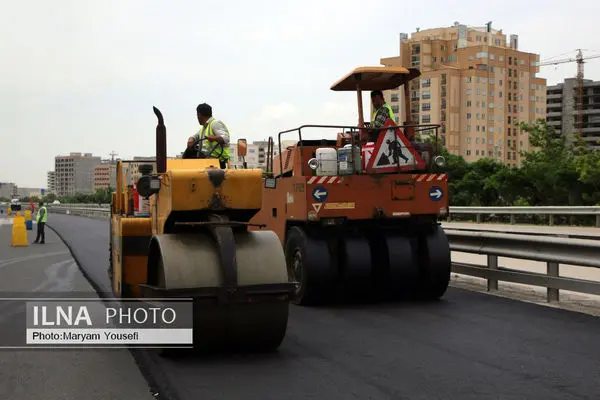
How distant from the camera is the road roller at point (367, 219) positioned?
9.20 m

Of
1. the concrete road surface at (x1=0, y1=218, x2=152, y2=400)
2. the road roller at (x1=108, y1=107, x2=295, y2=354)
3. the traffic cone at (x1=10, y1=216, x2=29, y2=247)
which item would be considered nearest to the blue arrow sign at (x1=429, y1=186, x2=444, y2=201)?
the road roller at (x1=108, y1=107, x2=295, y2=354)

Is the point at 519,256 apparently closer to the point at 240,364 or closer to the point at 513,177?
the point at 240,364

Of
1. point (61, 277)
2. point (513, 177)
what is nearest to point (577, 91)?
point (513, 177)

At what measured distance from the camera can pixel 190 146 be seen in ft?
25.4

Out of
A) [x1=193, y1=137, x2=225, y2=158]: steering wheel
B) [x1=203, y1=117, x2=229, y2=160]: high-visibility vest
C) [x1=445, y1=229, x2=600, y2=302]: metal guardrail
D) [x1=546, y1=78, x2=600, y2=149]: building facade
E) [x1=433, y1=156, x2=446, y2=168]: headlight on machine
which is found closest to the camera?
[x1=193, y1=137, x2=225, y2=158]: steering wheel

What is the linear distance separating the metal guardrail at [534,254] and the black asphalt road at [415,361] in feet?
1.56

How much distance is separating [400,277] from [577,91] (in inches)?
7617

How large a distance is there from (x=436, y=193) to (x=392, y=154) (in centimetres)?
77

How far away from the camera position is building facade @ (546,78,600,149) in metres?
185

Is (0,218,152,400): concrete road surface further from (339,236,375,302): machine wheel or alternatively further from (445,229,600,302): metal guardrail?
(445,229,600,302): metal guardrail

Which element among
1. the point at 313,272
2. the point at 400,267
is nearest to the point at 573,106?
the point at 400,267

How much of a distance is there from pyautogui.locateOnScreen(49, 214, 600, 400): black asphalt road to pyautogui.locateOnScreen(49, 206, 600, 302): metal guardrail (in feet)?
1.56

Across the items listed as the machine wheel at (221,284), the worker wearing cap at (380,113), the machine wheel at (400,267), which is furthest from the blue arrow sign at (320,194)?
the machine wheel at (221,284)

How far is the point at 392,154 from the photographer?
954 cm
